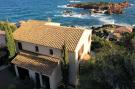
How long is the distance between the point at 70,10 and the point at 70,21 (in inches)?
693

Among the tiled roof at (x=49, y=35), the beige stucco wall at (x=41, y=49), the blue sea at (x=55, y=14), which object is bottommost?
the blue sea at (x=55, y=14)

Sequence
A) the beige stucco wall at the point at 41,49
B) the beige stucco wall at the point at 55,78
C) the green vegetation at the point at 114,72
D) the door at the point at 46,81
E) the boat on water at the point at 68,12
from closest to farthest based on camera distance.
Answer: the green vegetation at the point at 114,72 → the beige stucco wall at the point at 55,78 → the door at the point at 46,81 → the beige stucco wall at the point at 41,49 → the boat on water at the point at 68,12

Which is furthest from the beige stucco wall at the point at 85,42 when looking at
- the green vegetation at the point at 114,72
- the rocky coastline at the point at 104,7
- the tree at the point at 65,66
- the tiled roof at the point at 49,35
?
the rocky coastline at the point at 104,7

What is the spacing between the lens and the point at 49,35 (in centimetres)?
3606

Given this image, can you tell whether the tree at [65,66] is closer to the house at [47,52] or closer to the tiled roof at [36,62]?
the house at [47,52]

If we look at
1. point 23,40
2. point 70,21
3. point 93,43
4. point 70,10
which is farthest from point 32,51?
point 70,10

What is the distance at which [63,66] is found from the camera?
32.5 meters

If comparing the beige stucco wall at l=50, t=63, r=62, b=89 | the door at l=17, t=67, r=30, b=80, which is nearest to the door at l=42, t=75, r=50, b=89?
the beige stucco wall at l=50, t=63, r=62, b=89

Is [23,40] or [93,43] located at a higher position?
[23,40]

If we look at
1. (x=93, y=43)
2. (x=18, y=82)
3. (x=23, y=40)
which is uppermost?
(x=23, y=40)

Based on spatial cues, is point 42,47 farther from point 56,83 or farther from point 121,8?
point 121,8

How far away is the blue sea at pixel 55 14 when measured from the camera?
3514 inches

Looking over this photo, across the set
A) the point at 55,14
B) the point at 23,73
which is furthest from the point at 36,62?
the point at 55,14

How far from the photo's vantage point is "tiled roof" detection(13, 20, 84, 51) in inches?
1339
